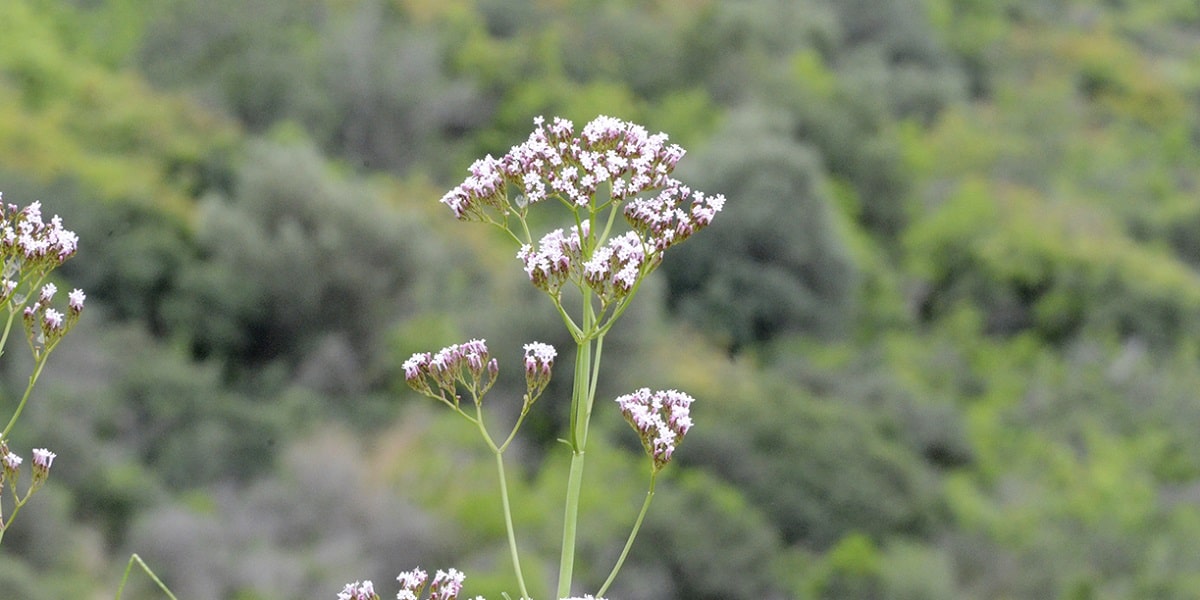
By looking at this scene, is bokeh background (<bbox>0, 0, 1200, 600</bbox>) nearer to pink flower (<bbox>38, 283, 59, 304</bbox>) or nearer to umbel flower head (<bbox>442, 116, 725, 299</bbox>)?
pink flower (<bbox>38, 283, 59, 304</bbox>)

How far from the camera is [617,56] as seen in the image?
50688mm

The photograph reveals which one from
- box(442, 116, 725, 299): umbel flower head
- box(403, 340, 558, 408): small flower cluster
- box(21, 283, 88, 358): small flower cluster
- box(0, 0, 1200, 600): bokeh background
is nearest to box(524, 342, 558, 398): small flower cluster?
box(403, 340, 558, 408): small flower cluster

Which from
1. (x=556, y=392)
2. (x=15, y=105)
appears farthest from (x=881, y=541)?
(x=15, y=105)

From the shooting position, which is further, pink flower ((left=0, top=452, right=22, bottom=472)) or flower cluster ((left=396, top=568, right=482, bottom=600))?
pink flower ((left=0, top=452, right=22, bottom=472))

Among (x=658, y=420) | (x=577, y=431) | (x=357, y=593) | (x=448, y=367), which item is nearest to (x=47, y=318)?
(x=448, y=367)

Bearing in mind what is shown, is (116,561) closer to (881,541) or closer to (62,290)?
(62,290)

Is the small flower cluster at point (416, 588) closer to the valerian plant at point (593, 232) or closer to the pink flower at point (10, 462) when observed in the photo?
the valerian plant at point (593, 232)

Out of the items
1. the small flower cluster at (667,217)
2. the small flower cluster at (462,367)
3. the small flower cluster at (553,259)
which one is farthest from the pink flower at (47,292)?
the small flower cluster at (667,217)

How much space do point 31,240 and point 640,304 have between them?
2702 centimetres

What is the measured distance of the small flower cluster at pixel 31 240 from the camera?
3617mm

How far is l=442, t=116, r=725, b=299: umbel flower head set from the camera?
3.53m

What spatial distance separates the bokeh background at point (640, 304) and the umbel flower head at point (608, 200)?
15197 millimetres

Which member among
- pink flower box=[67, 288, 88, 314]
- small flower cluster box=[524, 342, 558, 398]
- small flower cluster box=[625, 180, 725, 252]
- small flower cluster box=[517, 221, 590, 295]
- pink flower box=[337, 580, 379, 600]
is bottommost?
pink flower box=[337, 580, 379, 600]

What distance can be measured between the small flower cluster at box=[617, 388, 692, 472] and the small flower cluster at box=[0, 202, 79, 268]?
4.46 ft
